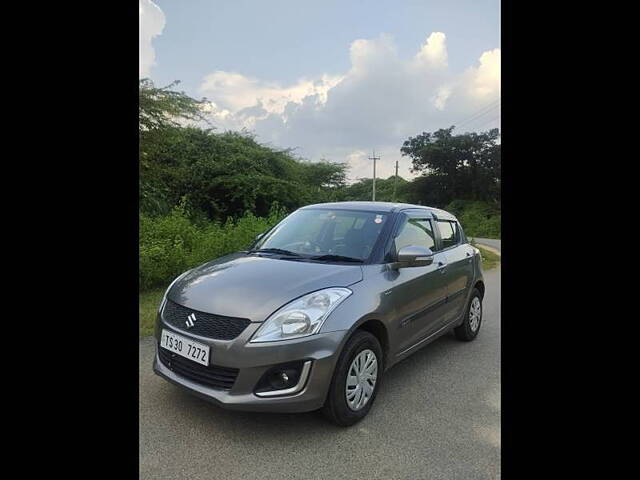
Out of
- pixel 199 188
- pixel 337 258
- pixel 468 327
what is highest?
pixel 199 188

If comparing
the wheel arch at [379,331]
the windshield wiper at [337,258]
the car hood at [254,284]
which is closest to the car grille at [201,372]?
the car hood at [254,284]

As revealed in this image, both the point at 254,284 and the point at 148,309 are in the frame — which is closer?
the point at 254,284

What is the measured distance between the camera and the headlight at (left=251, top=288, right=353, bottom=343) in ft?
8.72

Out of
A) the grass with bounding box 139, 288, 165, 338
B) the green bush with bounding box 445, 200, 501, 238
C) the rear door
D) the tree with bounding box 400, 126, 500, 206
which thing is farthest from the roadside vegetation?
the tree with bounding box 400, 126, 500, 206

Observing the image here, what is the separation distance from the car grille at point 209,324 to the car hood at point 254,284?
0.11ft

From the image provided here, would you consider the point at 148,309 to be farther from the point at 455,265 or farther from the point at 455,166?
the point at 455,166

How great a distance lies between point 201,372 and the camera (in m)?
2.77

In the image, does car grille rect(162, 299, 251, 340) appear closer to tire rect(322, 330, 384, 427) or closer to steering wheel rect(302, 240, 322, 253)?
tire rect(322, 330, 384, 427)

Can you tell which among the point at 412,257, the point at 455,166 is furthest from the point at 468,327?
the point at 455,166

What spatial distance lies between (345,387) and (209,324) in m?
1.00

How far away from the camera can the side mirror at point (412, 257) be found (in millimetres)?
3445
